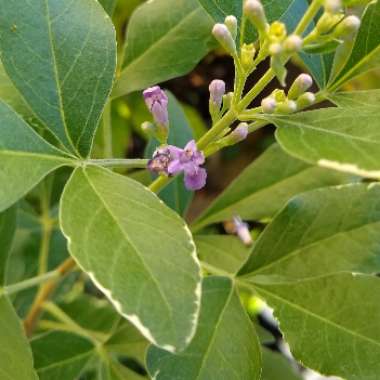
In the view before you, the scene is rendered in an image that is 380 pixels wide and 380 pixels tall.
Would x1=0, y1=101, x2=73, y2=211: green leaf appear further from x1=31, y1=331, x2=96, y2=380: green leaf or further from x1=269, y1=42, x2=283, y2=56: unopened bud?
x1=31, y1=331, x2=96, y2=380: green leaf

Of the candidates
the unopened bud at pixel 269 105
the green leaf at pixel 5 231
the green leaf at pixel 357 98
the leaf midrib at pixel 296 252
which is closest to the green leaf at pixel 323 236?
the leaf midrib at pixel 296 252

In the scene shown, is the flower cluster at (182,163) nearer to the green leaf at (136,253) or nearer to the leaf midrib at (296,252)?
the green leaf at (136,253)

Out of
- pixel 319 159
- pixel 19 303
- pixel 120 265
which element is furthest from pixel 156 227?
pixel 19 303

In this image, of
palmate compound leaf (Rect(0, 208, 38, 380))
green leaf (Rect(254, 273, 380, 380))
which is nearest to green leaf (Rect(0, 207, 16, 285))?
palmate compound leaf (Rect(0, 208, 38, 380))

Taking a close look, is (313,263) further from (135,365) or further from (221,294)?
(135,365)

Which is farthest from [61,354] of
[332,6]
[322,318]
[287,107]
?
[332,6]

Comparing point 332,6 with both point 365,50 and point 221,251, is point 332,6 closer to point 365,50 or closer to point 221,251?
point 365,50
